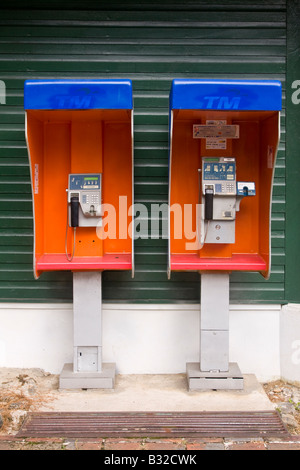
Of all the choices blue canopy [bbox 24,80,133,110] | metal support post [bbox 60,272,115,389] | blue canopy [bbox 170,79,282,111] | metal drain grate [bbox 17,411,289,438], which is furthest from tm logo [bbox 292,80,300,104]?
metal drain grate [bbox 17,411,289,438]

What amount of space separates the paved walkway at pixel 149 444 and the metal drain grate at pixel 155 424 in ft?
0.15

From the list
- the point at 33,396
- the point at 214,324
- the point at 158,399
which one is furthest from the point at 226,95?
the point at 33,396

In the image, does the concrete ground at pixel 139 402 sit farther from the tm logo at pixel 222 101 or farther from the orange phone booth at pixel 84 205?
the tm logo at pixel 222 101

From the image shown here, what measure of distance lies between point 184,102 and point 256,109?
1.75 ft

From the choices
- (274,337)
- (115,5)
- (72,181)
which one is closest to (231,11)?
(115,5)

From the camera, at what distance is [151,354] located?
4656mm

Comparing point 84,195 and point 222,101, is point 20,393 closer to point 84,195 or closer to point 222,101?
point 84,195

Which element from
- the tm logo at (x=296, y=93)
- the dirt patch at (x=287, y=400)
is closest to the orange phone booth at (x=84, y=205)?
the dirt patch at (x=287, y=400)

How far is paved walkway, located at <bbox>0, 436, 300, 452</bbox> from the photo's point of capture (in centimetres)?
340

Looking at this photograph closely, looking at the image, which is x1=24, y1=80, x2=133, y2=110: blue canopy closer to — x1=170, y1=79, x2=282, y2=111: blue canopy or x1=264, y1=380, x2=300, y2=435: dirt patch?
x1=170, y1=79, x2=282, y2=111: blue canopy

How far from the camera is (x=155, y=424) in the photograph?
12.0 feet

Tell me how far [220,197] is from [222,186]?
96 mm

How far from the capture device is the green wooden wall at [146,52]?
4562 mm

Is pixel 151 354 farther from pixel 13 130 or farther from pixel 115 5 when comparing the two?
pixel 115 5
